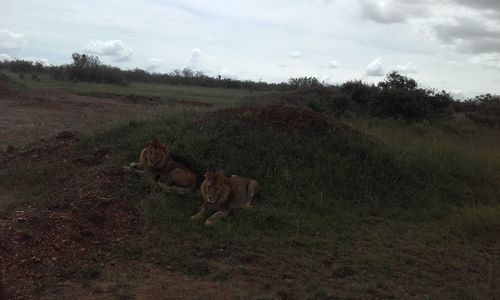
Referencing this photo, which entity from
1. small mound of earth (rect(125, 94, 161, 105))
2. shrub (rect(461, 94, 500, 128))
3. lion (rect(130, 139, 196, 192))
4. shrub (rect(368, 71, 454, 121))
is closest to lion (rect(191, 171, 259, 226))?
lion (rect(130, 139, 196, 192))

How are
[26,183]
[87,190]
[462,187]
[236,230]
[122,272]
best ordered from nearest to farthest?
[122,272]
[236,230]
[87,190]
[26,183]
[462,187]

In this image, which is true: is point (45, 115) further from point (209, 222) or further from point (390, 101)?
point (209, 222)

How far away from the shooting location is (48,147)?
11445 mm

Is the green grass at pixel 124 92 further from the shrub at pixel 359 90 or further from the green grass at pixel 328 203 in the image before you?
the green grass at pixel 328 203

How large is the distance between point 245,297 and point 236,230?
2.05m

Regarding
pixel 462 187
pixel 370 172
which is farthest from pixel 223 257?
pixel 462 187

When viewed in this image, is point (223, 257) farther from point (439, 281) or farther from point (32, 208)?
point (32, 208)

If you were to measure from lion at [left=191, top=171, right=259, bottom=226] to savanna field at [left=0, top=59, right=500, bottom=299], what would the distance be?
18 centimetres

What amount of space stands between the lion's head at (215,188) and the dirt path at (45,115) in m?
6.68

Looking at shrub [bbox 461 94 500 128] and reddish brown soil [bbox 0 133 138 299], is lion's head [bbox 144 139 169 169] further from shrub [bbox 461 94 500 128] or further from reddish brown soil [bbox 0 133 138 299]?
shrub [bbox 461 94 500 128]

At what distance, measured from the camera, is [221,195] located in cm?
798

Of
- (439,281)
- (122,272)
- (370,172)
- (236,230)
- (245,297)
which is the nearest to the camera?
(245,297)

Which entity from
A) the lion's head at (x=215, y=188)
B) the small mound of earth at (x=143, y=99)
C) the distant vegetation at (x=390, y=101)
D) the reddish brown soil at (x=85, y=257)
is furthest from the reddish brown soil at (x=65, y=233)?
the small mound of earth at (x=143, y=99)

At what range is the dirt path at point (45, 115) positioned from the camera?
16.1 meters
